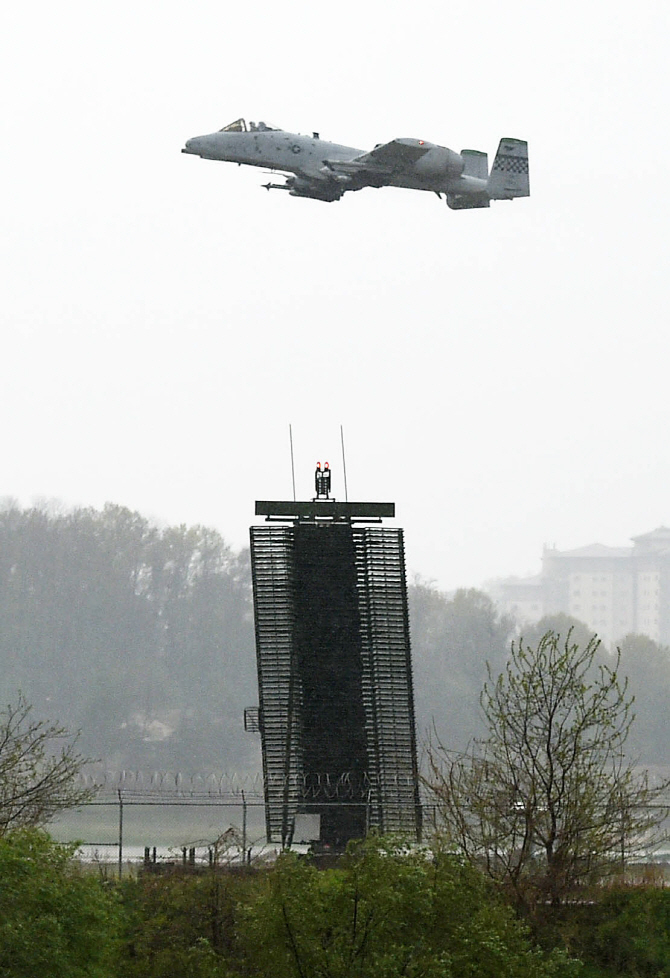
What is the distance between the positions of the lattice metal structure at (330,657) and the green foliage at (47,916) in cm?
885

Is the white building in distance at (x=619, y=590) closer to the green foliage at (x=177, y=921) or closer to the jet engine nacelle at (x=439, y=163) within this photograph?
the jet engine nacelle at (x=439, y=163)

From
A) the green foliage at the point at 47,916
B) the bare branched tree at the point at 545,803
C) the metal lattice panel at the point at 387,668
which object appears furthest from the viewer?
the metal lattice panel at the point at 387,668

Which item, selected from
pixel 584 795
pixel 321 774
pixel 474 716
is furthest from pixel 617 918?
pixel 474 716

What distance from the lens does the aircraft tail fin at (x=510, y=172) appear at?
51.4 meters

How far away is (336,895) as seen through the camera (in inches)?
570

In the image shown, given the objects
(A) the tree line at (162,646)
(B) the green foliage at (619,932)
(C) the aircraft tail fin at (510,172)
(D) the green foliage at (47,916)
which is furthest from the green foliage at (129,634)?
(D) the green foliage at (47,916)

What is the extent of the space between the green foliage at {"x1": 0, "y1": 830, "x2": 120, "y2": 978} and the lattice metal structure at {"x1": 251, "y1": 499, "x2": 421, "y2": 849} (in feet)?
29.0

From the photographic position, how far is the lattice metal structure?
957 inches

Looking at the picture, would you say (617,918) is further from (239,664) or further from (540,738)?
(239,664)

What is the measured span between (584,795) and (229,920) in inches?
170

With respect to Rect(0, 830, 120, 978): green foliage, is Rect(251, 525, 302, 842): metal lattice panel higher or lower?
higher

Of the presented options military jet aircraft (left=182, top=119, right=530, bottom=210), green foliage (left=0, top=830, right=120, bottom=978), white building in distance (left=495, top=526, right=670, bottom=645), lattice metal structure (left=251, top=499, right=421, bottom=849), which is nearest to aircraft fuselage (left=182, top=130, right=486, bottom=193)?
military jet aircraft (left=182, top=119, right=530, bottom=210)

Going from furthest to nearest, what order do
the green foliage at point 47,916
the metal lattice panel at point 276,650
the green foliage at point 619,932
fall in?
the metal lattice panel at point 276,650 < the green foliage at point 619,932 < the green foliage at point 47,916

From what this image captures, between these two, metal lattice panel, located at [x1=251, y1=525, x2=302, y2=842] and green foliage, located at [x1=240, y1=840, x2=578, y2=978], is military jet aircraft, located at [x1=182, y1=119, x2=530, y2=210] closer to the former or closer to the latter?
metal lattice panel, located at [x1=251, y1=525, x2=302, y2=842]
